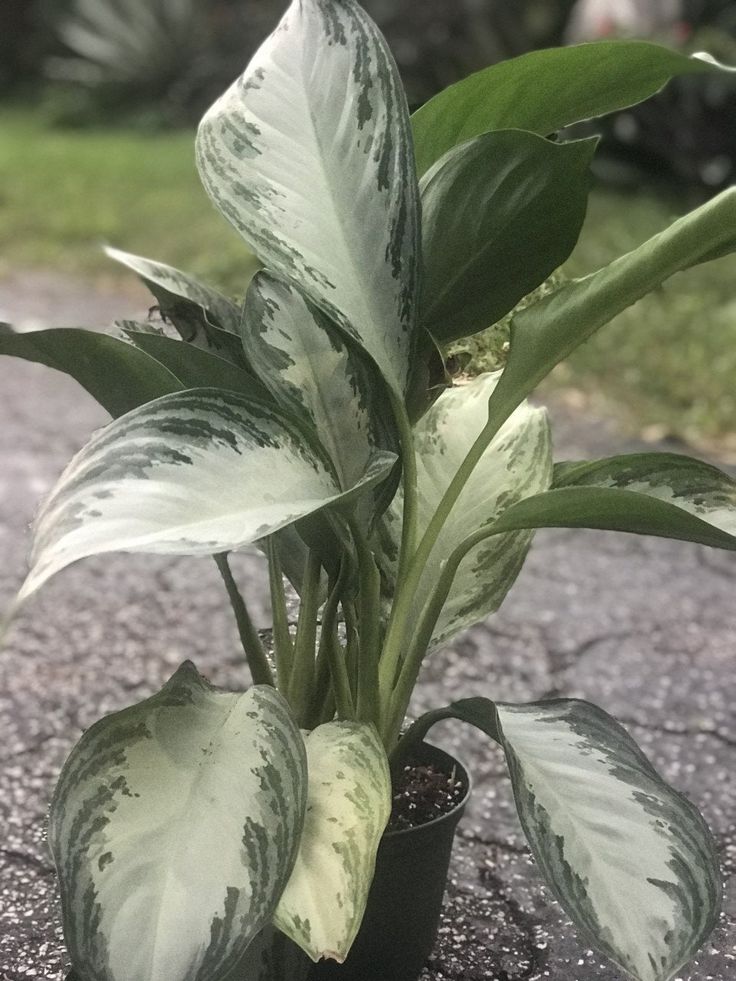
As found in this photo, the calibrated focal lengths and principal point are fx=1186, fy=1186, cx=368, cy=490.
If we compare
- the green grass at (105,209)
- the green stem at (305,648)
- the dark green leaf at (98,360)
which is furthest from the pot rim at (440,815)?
the green grass at (105,209)

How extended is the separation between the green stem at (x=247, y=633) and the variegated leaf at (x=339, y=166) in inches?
7.8

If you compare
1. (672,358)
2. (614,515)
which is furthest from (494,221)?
(672,358)

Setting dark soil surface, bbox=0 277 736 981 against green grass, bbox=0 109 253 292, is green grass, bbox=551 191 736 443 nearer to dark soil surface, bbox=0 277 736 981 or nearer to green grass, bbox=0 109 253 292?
dark soil surface, bbox=0 277 736 981

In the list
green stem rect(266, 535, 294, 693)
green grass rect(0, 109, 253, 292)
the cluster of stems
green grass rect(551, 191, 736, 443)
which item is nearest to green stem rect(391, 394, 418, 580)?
the cluster of stems

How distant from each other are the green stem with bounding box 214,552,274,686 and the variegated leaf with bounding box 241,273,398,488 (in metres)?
0.14

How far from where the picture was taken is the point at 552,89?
0.72 m

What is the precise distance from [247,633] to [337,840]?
0.20 meters

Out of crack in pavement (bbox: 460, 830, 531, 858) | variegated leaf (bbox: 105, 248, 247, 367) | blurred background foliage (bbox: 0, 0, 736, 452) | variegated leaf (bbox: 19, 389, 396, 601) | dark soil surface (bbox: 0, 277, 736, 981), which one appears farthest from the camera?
blurred background foliage (bbox: 0, 0, 736, 452)

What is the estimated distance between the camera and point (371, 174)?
26.9 inches

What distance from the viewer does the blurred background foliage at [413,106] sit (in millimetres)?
2568

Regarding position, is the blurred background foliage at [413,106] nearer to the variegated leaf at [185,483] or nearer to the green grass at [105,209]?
the green grass at [105,209]

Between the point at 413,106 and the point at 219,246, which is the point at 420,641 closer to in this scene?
the point at 413,106

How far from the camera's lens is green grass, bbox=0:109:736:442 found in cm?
241

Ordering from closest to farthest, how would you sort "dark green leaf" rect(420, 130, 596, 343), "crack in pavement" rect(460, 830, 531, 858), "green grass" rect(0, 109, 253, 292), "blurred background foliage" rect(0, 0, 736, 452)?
"dark green leaf" rect(420, 130, 596, 343) → "crack in pavement" rect(460, 830, 531, 858) → "blurred background foliage" rect(0, 0, 736, 452) → "green grass" rect(0, 109, 253, 292)
